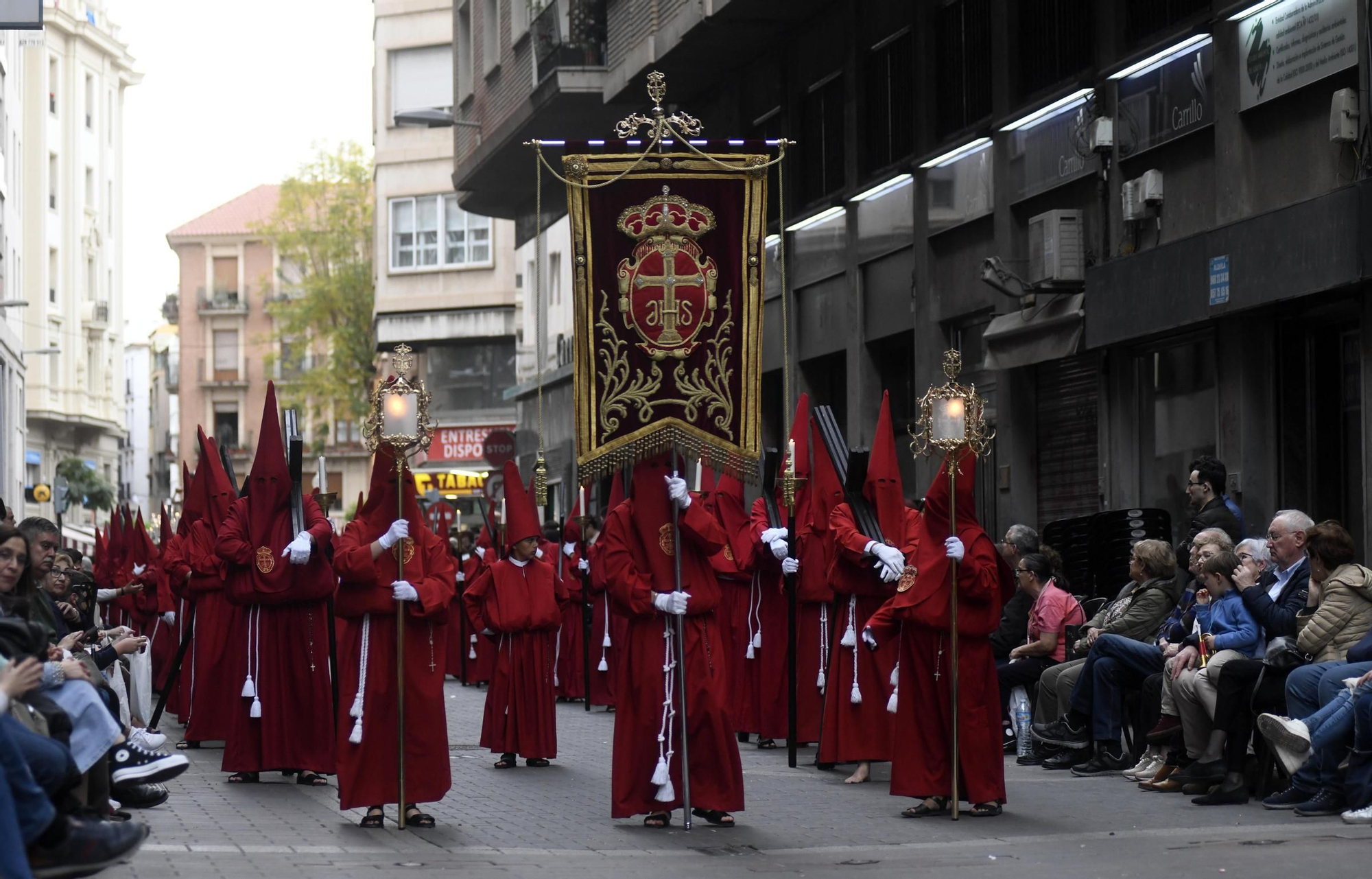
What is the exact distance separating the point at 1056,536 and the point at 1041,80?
193 inches

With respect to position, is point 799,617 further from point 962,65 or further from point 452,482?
point 452,482

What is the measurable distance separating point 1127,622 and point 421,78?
4507 cm

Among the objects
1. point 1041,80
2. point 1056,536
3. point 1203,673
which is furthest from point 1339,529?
point 1041,80

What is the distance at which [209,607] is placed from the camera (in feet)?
59.9

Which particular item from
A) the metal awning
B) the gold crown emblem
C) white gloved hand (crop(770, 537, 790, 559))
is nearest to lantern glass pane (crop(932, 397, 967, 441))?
the gold crown emblem

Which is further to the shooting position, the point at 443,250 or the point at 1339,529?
the point at 443,250

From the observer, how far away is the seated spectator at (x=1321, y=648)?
11859mm

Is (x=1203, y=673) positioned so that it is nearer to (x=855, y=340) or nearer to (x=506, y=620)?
(x=506, y=620)

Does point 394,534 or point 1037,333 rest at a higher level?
point 1037,333

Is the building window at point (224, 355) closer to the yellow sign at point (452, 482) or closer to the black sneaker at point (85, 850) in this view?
the yellow sign at point (452, 482)

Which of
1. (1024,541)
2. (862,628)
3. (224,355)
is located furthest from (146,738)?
(224,355)

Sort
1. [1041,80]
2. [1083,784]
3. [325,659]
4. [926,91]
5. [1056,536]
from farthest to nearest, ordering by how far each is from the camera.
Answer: [926,91] → [1041,80] → [1056,536] → [325,659] → [1083,784]

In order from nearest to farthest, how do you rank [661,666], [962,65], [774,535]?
[661,666] < [774,535] < [962,65]

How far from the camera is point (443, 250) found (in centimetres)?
5672
